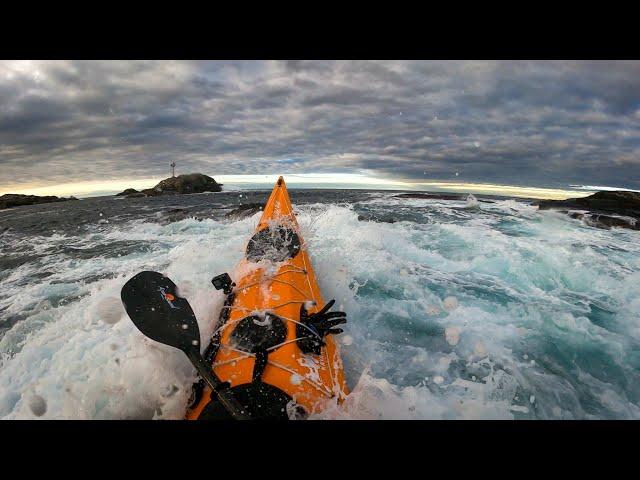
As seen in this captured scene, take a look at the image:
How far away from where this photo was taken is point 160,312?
2.64 meters

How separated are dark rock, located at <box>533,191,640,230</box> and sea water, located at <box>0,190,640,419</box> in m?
5.85

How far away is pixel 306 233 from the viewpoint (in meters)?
9.03

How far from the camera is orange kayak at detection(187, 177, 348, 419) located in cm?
226

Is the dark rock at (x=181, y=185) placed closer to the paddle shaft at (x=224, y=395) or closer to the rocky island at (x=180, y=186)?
the rocky island at (x=180, y=186)

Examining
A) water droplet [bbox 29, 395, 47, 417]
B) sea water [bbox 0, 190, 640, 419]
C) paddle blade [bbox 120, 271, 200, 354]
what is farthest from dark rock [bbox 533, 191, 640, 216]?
water droplet [bbox 29, 395, 47, 417]

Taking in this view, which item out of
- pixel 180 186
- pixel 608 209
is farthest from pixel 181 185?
pixel 608 209

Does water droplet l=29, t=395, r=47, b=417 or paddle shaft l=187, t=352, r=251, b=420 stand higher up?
paddle shaft l=187, t=352, r=251, b=420

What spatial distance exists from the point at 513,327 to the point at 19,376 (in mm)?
6584

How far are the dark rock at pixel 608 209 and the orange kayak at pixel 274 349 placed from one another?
15837 millimetres

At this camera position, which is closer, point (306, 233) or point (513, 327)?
point (513, 327)

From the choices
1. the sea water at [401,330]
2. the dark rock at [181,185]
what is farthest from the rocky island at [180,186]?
the sea water at [401,330]

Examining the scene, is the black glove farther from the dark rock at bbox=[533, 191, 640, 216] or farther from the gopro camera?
the dark rock at bbox=[533, 191, 640, 216]
